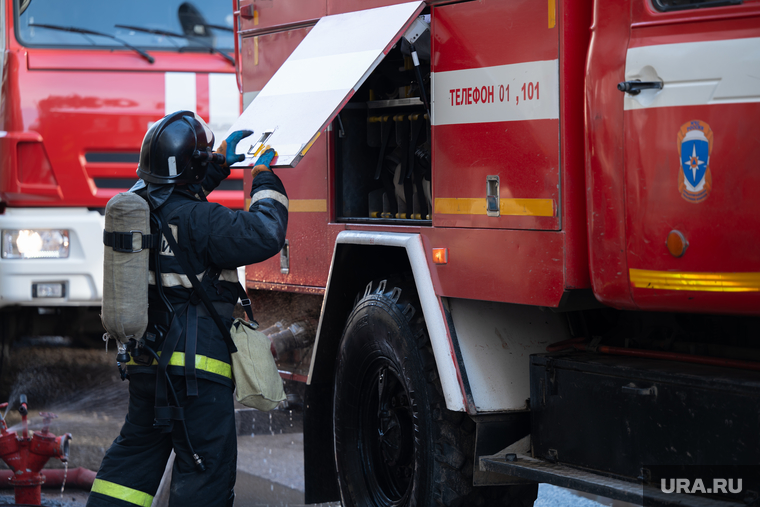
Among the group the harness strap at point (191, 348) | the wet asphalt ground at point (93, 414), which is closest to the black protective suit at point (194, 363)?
the harness strap at point (191, 348)

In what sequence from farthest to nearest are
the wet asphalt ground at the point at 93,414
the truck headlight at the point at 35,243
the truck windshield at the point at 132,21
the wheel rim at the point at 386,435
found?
the truck windshield at the point at 132,21 < the truck headlight at the point at 35,243 < the wet asphalt ground at the point at 93,414 < the wheel rim at the point at 386,435

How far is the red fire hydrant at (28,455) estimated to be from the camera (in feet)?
16.8

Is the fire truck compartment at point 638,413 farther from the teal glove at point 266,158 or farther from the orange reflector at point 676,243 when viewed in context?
the teal glove at point 266,158

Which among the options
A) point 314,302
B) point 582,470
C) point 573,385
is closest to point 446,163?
point 573,385

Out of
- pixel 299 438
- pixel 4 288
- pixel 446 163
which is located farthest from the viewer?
pixel 299 438

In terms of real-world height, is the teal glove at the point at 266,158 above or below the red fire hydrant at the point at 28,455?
above

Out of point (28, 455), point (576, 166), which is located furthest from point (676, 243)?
point (28, 455)

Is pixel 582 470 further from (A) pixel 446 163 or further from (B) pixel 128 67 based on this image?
(B) pixel 128 67

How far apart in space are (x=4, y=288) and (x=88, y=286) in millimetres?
544

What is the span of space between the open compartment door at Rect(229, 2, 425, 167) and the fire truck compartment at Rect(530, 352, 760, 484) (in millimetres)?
1199

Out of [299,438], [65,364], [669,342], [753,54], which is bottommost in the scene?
[299,438]

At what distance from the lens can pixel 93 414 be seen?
24.6ft

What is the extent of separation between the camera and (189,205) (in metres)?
3.82

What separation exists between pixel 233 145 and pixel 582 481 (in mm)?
1876
